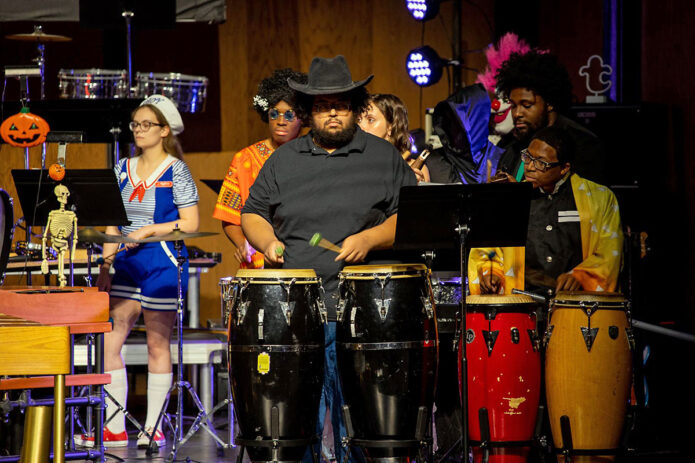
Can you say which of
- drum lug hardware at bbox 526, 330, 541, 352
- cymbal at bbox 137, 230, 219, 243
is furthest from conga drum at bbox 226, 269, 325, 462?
cymbal at bbox 137, 230, 219, 243

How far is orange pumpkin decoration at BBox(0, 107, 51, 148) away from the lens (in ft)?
18.4

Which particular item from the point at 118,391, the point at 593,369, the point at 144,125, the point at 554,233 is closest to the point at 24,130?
the point at 144,125

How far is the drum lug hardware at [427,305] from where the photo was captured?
415 centimetres

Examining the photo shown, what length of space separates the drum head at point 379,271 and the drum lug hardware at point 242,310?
1.32 feet

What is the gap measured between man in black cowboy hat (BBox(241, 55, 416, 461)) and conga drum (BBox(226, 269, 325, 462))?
17cm

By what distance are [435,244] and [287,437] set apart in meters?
0.97

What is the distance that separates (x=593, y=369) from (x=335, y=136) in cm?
151

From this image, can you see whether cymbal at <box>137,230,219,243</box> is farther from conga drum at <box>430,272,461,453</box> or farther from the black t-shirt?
the black t-shirt

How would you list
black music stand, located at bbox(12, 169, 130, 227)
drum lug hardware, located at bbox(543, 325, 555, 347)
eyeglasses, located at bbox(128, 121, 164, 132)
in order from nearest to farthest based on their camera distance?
drum lug hardware, located at bbox(543, 325, 555, 347)
black music stand, located at bbox(12, 169, 130, 227)
eyeglasses, located at bbox(128, 121, 164, 132)

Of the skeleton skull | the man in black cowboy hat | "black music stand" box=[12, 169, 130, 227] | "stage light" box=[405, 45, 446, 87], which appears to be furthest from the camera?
"stage light" box=[405, 45, 446, 87]

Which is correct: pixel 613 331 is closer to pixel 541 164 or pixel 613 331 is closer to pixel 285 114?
pixel 541 164

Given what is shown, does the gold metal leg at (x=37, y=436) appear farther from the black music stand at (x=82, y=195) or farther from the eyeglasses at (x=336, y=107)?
the black music stand at (x=82, y=195)

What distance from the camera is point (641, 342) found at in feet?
20.9

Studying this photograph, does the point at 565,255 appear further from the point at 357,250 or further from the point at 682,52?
the point at 682,52
